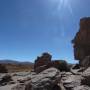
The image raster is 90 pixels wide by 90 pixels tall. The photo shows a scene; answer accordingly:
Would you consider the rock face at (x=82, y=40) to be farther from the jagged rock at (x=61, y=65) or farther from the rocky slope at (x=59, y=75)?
the jagged rock at (x=61, y=65)

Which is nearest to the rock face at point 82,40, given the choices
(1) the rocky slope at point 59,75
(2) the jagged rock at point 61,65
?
(1) the rocky slope at point 59,75

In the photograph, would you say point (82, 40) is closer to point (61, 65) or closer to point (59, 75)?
point (61, 65)

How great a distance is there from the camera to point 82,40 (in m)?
47.0

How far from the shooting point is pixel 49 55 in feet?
140

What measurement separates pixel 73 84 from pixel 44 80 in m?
2.72

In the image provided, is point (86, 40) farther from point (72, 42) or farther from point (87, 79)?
point (87, 79)

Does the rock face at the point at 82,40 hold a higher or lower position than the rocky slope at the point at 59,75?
higher

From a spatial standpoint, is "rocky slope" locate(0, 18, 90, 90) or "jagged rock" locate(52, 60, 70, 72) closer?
"rocky slope" locate(0, 18, 90, 90)

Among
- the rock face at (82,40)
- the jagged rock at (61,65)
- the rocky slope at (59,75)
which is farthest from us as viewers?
the rock face at (82,40)

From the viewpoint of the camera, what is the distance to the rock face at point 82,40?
45722 mm

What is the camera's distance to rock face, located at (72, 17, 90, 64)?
45.7 m

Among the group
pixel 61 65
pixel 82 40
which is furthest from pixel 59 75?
pixel 82 40

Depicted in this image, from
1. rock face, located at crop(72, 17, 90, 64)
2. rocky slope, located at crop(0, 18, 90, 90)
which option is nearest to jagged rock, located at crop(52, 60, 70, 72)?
rocky slope, located at crop(0, 18, 90, 90)

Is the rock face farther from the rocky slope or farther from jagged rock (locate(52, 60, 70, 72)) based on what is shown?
jagged rock (locate(52, 60, 70, 72))
